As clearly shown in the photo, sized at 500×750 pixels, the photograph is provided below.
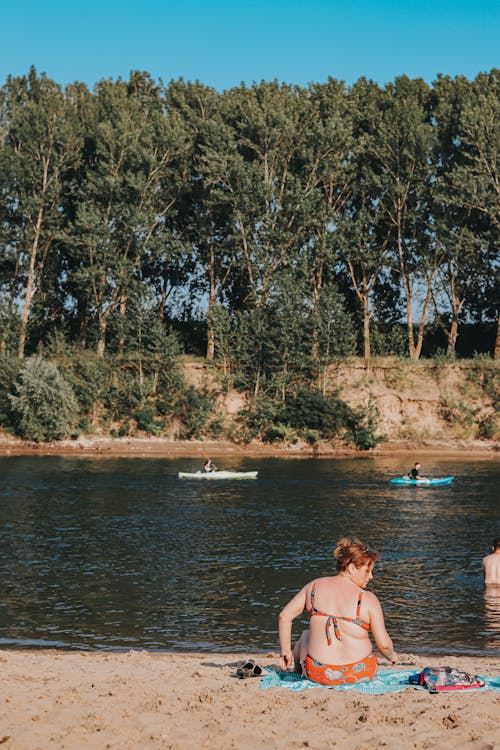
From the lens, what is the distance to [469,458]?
6956cm

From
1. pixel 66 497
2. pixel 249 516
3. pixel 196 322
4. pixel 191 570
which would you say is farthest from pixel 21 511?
pixel 196 322

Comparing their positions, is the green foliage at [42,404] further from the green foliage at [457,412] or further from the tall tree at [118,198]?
the green foliage at [457,412]

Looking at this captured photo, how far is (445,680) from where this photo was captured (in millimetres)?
11211

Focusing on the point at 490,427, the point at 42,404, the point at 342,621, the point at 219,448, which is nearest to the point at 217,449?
the point at 219,448

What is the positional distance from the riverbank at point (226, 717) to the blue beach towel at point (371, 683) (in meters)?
0.16

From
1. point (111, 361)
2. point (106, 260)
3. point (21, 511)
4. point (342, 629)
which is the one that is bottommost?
point (21, 511)

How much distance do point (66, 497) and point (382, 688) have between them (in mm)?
33604

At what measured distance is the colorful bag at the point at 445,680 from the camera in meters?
11.1

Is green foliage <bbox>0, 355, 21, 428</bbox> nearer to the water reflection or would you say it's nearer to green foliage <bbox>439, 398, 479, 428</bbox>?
green foliage <bbox>439, 398, 479, 428</bbox>

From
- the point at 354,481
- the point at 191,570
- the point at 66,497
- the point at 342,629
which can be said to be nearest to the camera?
the point at 342,629

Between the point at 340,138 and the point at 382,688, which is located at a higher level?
the point at 340,138

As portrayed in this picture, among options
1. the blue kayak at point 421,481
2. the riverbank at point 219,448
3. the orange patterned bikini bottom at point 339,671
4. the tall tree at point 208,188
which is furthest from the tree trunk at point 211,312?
the orange patterned bikini bottom at point 339,671

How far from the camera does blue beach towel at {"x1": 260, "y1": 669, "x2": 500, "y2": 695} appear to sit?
35.9 feet

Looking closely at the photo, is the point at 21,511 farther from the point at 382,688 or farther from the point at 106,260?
the point at 106,260
